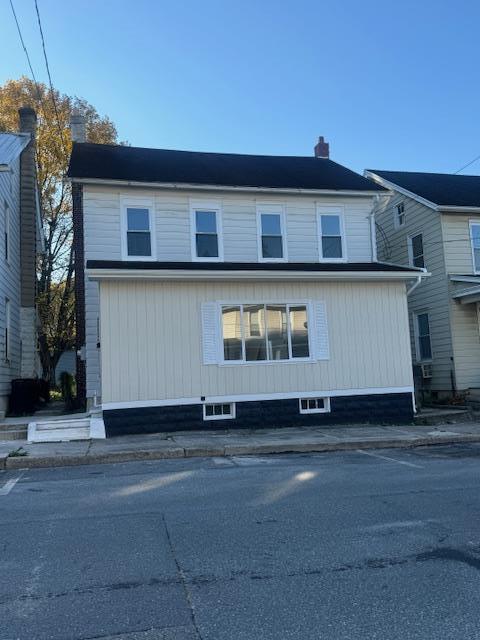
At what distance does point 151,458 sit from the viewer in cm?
1042

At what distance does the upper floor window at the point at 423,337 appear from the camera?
64.0 ft

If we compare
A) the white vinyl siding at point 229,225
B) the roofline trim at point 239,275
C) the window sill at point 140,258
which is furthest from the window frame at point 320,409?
the window sill at point 140,258

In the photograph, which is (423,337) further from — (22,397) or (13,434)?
(13,434)

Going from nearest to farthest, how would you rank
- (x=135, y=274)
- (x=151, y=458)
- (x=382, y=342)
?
(x=151, y=458) → (x=135, y=274) → (x=382, y=342)

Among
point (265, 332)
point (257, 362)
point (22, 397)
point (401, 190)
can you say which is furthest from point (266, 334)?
point (401, 190)

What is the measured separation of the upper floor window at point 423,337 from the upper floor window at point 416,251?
1.76 metres

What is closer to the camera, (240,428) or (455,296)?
(240,428)

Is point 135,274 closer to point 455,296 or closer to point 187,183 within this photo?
point 187,183

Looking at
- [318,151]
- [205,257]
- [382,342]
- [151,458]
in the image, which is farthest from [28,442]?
[318,151]

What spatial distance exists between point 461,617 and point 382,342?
11.2 metres

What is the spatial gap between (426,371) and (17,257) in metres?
14.0

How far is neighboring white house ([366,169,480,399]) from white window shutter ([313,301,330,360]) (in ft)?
15.5

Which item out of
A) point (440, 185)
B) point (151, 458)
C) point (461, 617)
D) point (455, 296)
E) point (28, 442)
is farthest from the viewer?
point (440, 185)

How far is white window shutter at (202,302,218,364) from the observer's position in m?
13.5
